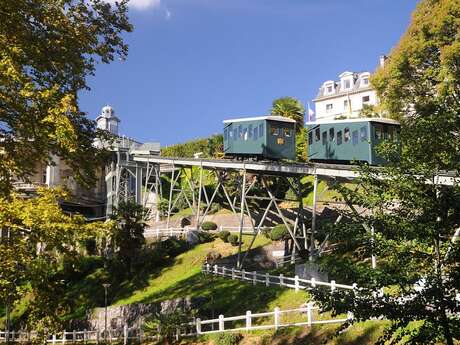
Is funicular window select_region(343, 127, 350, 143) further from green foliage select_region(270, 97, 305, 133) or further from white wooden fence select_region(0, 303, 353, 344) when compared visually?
green foliage select_region(270, 97, 305, 133)

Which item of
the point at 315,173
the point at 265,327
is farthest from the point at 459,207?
the point at 315,173

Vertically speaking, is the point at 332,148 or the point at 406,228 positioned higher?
the point at 332,148

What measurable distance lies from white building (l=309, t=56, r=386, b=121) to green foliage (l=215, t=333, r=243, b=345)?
183 ft

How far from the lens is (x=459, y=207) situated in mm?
9867

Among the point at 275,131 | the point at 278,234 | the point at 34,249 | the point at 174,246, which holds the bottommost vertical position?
the point at 174,246

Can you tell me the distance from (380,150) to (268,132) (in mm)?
23847

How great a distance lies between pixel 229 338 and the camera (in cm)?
2127

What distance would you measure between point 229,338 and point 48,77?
41.4 ft

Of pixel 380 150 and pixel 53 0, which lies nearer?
pixel 380 150

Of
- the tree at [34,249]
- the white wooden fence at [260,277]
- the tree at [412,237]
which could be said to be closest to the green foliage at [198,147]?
the white wooden fence at [260,277]

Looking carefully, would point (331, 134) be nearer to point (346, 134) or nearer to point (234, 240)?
point (346, 134)

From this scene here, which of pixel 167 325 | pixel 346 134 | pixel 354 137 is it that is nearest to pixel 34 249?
pixel 167 325

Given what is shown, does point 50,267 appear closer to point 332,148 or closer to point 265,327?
point 265,327

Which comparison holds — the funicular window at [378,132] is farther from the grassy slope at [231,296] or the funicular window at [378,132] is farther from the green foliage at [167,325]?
the green foliage at [167,325]
